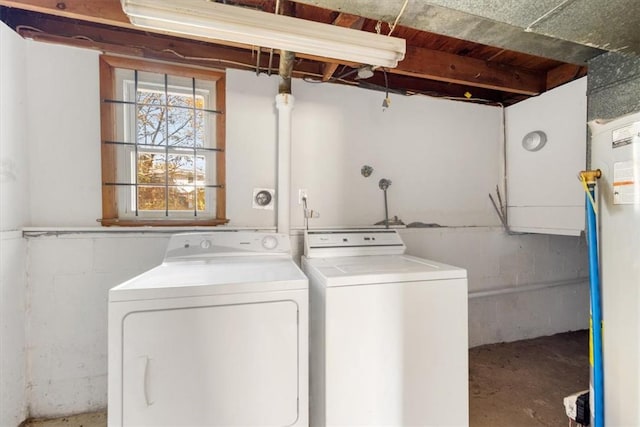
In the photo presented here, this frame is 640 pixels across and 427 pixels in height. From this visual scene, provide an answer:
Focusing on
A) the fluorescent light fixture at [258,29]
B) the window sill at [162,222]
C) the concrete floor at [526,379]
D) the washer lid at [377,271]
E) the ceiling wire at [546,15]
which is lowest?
the concrete floor at [526,379]

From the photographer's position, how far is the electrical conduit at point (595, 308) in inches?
42.8

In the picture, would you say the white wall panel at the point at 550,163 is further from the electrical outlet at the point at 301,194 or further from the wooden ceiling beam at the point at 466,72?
the electrical outlet at the point at 301,194

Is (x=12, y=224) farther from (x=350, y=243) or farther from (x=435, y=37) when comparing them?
(x=435, y=37)

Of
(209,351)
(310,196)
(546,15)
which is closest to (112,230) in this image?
(209,351)

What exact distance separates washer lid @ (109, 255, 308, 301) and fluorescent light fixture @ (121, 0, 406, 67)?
1092 millimetres

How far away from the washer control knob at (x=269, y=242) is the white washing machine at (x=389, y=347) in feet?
1.55

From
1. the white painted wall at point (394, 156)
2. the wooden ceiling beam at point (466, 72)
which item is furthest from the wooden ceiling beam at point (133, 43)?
the wooden ceiling beam at point (466, 72)

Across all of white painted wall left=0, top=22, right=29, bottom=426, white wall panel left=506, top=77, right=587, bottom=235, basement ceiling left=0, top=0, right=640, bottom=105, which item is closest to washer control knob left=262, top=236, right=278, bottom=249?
basement ceiling left=0, top=0, right=640, bottom=105

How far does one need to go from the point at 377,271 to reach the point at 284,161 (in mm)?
1078

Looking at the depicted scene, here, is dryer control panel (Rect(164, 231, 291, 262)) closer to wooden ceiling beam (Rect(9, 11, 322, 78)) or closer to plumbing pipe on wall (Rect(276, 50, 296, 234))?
plumbing pipe on wall (Rect(276, 50, 296, 234))

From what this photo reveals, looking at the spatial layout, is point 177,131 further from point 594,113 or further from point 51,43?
point 594,113

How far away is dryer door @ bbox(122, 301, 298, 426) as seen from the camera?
3.48ft

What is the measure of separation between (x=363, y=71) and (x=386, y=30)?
40cm

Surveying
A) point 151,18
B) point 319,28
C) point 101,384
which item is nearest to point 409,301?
point 319,28
